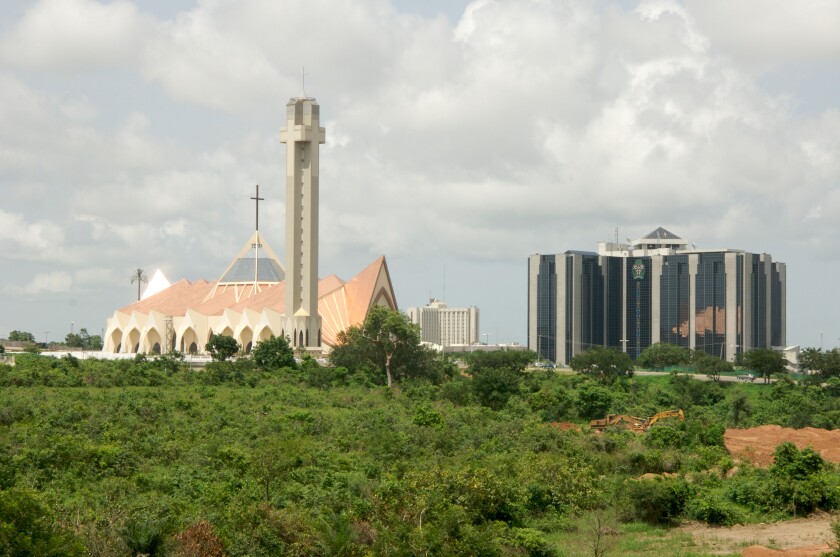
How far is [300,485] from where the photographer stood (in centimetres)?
2430

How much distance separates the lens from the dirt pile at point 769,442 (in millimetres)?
30594

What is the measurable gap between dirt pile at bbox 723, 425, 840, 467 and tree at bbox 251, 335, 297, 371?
25601 mm

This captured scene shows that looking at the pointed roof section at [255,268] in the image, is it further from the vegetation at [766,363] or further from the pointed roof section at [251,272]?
the vegetation at [766,363]

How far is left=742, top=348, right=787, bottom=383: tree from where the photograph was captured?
2574 inches

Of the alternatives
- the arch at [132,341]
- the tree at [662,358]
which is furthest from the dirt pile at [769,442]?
the arch at [132,341]

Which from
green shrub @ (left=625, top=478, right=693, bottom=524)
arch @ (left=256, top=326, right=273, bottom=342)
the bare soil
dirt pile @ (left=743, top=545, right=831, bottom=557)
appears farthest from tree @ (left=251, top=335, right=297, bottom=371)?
dirt pile @ (left=743, top=545, right=831, bottom=557)

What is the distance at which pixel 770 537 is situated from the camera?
2152cm

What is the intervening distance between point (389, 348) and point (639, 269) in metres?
63.4

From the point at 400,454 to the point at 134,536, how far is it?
11.0 metres

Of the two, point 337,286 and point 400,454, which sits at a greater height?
point 337,286

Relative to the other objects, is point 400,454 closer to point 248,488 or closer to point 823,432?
point 248,488

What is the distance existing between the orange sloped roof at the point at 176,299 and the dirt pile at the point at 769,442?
166 ft

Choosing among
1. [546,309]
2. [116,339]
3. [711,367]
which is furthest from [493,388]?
[546,309]

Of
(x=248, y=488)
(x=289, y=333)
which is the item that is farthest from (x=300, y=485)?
(x=289, y=333)
